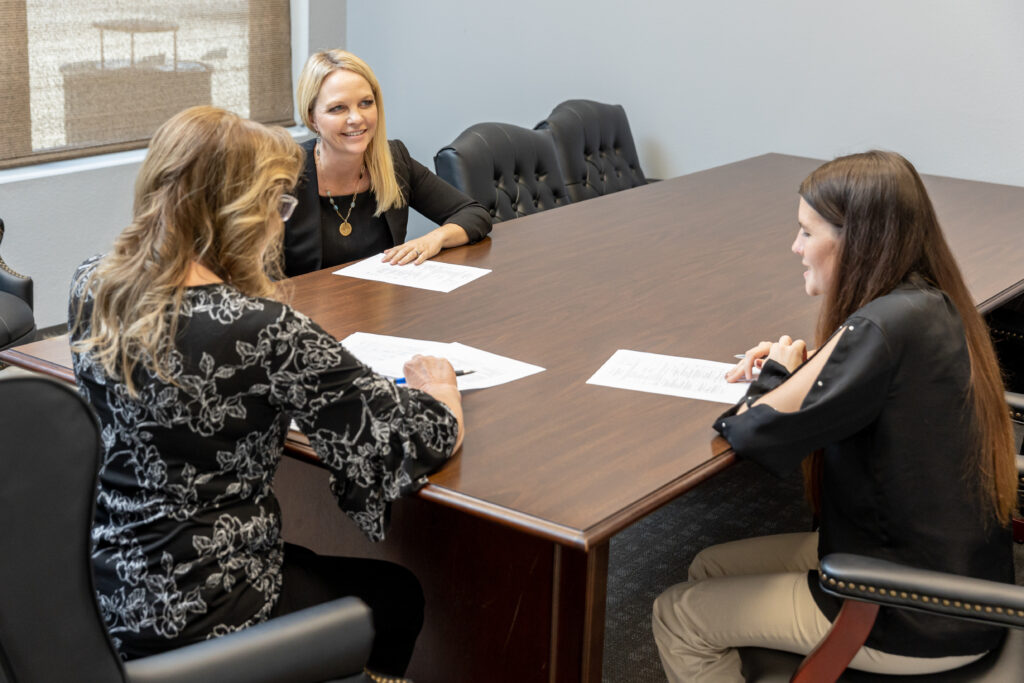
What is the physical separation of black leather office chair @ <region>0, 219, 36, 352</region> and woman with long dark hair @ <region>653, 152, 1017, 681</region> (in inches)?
95.8

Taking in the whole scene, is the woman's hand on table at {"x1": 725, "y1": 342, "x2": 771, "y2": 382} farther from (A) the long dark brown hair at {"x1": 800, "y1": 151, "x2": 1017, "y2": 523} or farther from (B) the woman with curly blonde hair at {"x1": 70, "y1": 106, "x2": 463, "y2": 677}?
(B) the woman with curly blonde hair at {"x1": 70, "y1": 106, "x2": 463, "y2": 677}

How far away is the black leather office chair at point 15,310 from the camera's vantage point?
3348mm

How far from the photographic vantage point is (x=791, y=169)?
168 inches

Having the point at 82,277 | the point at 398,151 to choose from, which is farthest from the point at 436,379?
the point at 398,151

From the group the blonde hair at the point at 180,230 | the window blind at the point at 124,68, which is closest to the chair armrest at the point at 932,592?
the blonde hair at the point at 180,230

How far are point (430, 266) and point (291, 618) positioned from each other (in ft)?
5.14

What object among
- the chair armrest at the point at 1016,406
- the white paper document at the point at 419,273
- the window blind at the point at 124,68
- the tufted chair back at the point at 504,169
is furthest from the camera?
the window blind at the point at 124,68

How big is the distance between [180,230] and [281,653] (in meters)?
0.56

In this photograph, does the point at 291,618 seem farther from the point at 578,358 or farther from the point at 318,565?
the point at 578,358

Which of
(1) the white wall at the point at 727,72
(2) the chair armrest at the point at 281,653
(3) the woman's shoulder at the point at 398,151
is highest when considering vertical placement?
(1) the white wall at the point at 727,72

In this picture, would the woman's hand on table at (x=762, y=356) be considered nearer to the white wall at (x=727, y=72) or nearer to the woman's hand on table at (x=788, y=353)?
the woman's hand on table at (x=788, y=353)

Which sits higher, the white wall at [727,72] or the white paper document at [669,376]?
the white wall at [727,72]

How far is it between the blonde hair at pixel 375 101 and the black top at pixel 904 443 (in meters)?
1.60

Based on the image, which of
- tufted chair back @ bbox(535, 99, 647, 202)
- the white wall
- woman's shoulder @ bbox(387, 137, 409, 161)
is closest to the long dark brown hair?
woman's shoulder @ bbox(387, 137, 409, 161)
